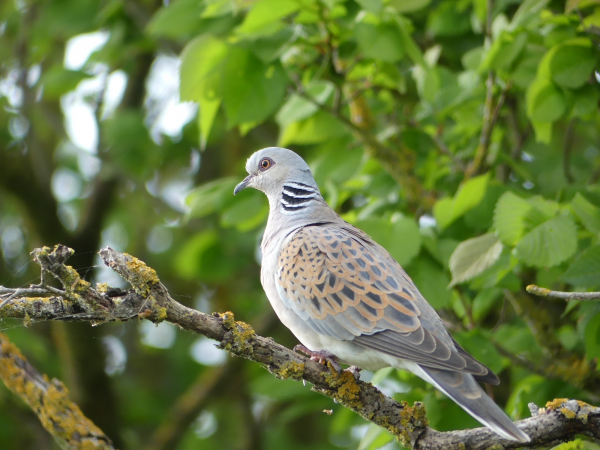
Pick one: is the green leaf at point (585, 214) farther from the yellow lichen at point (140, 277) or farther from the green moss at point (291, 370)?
the yellow lichen at point (140, 277)

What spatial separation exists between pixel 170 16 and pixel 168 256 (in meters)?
3.49

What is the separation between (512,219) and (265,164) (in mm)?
1615

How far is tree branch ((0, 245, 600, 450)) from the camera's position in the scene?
77.6 inches

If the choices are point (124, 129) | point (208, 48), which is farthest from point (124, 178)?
point (208, 48)

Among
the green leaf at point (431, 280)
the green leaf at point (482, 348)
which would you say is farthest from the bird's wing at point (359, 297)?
the green leaf at point (482, 348)

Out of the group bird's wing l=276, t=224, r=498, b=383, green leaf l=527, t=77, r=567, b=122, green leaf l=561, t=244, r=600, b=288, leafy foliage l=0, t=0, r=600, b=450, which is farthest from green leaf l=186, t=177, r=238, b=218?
green leaf l=561, t=244, r=600, b=288

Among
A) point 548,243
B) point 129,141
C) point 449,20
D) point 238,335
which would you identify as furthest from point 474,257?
point 129,141

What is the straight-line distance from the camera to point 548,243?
2639 millimetres

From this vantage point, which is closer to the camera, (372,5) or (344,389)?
(344,389)

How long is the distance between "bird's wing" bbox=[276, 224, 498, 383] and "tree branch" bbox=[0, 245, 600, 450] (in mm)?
209

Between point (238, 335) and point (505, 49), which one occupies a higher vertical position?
point (505, 49)

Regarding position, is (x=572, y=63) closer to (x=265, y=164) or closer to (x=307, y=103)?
(x=307, y=103)

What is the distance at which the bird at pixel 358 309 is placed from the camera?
8.11 feet

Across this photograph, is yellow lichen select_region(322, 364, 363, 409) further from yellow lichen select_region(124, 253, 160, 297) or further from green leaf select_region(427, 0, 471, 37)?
green leaf select_region(427, 0, 471, 37)
